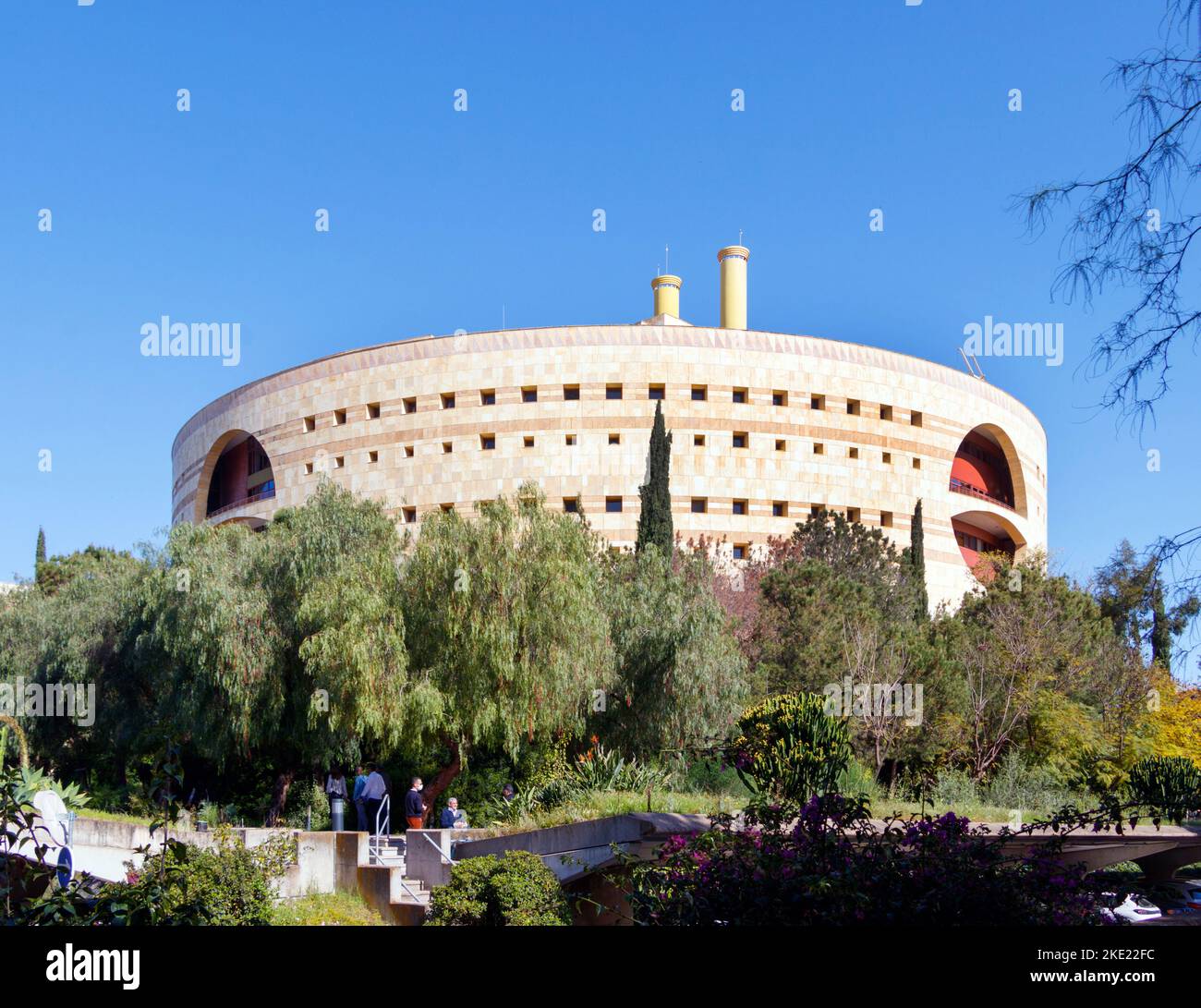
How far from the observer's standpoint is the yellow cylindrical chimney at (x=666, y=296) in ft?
175

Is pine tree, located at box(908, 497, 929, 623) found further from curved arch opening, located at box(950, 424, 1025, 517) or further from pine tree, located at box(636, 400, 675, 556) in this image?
curved arch opening, located at box(950, 424, 1025, 517)

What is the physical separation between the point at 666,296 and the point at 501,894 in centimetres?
4249

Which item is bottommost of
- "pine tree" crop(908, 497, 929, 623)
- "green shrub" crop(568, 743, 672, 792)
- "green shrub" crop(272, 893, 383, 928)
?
"green shrub" crop(272, 893, 383, 928)

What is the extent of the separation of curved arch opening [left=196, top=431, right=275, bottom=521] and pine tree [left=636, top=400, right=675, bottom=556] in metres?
19.5

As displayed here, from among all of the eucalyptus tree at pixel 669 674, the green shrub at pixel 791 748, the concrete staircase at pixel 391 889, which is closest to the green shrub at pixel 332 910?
the concrete staircase at pixel 391 889

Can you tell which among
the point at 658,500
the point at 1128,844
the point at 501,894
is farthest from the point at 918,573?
the point at 501,894

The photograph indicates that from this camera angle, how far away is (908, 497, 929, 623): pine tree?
31.2 meters

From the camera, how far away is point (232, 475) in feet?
180

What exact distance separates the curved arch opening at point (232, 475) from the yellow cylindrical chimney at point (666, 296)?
58.5 ft

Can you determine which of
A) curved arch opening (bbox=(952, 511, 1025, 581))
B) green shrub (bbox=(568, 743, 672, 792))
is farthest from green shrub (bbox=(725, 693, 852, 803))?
curved arch opening (bbox=(952, 511, 1025, 581))

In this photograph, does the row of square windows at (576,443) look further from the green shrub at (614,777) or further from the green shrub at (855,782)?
the green shrub at (855,782)

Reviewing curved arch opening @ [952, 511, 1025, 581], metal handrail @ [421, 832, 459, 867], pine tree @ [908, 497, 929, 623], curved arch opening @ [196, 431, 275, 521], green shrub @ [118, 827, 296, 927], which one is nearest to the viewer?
green shrub @ [118, 827, 296, 927]
